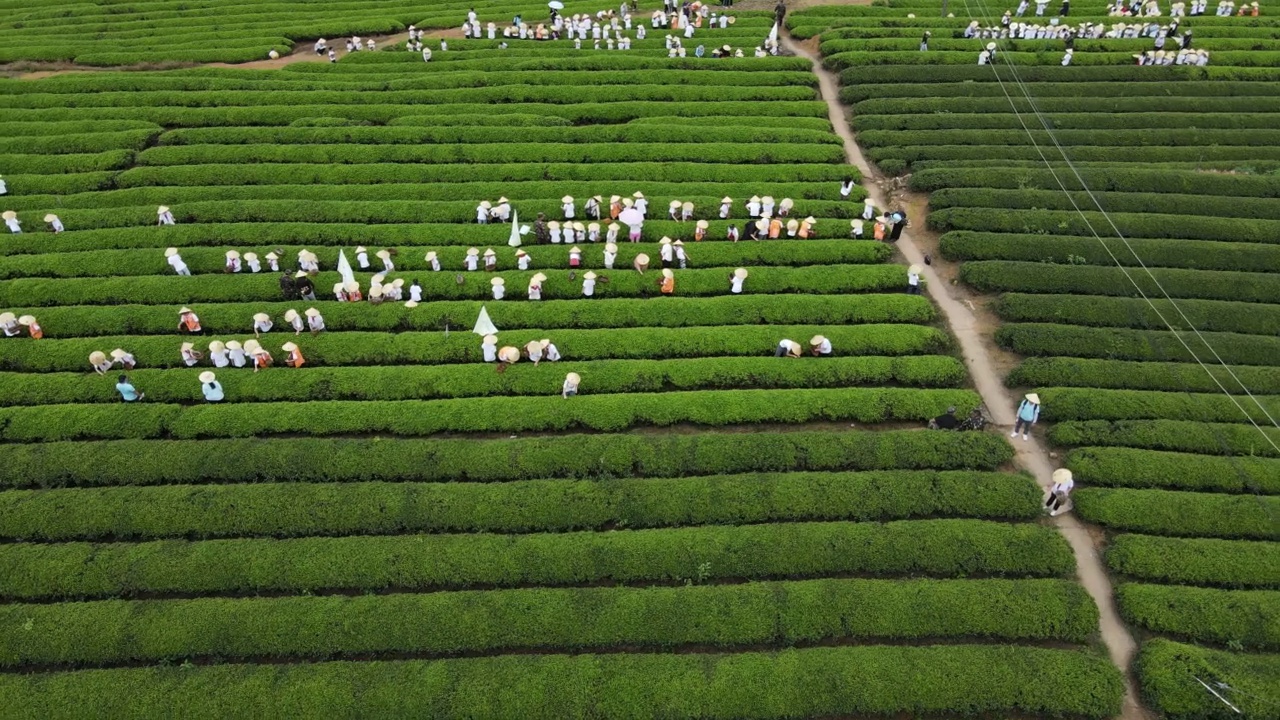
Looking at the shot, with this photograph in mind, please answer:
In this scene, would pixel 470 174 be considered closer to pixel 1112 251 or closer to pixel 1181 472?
pixel 1112 251

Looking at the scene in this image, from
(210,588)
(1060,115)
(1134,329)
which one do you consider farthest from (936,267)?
(210,588)

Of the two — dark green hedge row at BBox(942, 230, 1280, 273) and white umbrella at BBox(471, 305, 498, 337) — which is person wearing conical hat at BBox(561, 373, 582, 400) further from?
dark green hedge row at BBox(942, 230, 1280, 273)

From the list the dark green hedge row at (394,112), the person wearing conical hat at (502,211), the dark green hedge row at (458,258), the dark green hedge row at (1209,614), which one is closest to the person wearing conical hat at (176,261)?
the dark green hedge row at (458,258)

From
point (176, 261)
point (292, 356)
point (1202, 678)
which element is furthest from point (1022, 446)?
point (176, 261)

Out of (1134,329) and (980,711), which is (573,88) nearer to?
(1134,329)

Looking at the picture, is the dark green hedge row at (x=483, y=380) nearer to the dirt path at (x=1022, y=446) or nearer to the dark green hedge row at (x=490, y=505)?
the dirt path at (x=1022, y=446)
